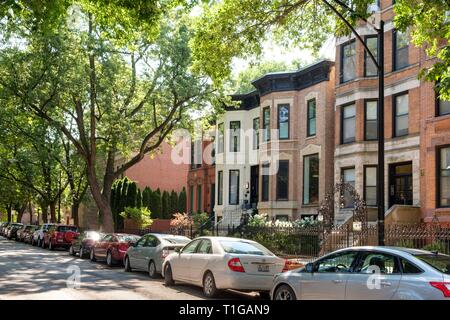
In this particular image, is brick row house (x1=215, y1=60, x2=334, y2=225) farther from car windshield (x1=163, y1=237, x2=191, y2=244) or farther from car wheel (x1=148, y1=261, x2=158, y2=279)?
car wheel (x1=148, y1=261, x2=158, y2=279)

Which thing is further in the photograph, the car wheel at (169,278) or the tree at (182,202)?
the tree at (182,202)

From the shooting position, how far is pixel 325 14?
17.3m

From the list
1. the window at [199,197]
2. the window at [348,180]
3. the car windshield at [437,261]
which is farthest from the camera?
the window at [199,197]

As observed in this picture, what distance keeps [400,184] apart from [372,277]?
1802 cm

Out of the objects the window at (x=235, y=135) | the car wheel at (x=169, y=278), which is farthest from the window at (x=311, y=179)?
the car wheel at (x=169, y=278)

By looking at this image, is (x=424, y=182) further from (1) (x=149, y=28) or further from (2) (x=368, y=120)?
(1) (x=149, y=28)

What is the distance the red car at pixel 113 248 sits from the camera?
69.2ft

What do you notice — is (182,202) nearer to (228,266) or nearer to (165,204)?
(165,204)

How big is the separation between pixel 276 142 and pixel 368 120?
7203mm

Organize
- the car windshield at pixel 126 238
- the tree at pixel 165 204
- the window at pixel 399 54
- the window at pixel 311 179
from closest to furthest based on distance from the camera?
the car windshield at pixel 126 238, the window at pixel 399 54, the window at pixel 311 179, the tree at pixel 165 204

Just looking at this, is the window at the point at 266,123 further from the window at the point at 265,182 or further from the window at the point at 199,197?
the window at the point at 199,197

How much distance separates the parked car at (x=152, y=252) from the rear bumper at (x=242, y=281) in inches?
177

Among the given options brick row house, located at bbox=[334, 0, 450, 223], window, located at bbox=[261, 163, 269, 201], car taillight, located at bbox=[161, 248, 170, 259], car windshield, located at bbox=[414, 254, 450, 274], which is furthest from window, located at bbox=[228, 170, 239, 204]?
car windshield, located at bbox=[414, 254, 450, 274]

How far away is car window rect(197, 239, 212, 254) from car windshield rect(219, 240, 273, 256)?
321 millimetres
